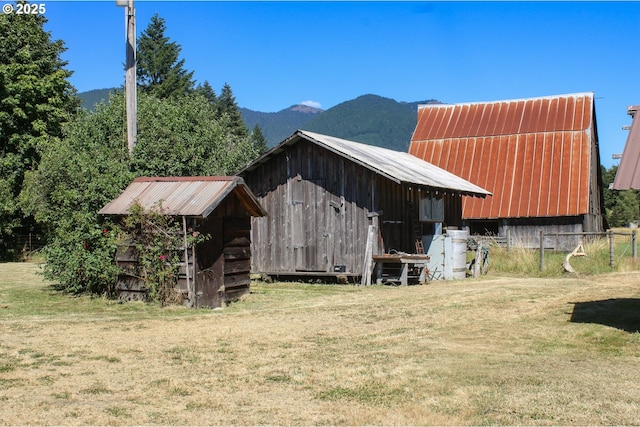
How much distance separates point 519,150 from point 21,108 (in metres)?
27.0

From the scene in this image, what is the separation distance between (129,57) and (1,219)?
61.5ft

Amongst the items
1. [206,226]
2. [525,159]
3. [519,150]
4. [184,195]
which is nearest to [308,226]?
[184,195]

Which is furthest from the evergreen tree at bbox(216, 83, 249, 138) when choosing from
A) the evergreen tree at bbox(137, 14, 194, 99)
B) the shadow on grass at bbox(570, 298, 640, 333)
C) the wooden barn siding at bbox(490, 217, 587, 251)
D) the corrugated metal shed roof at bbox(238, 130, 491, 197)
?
the shadow on grass at bbox(570, 298, 640, 333)

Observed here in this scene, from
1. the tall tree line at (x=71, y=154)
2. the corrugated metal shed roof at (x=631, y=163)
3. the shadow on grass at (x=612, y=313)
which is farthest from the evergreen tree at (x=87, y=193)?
the corrugated metal shed roof at (x=631, y=163)

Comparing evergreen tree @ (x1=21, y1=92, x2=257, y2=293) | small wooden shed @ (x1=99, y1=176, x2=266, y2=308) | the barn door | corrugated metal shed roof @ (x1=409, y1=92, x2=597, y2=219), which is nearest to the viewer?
small wooden shed @ (x1=99, y1=176, x2=266, y2=308)

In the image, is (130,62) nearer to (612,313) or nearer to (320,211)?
(320,211)

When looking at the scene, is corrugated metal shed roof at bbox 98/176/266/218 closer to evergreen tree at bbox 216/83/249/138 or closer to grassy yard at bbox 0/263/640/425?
grassy yard at bbox 0/263/640/425

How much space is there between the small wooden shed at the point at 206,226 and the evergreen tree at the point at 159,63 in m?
49.9

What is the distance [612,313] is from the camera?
14.3 m

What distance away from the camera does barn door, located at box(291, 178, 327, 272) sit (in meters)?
23.9

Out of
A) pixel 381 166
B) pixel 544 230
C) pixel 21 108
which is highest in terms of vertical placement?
pixel 21 108

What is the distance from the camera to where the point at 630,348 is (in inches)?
426

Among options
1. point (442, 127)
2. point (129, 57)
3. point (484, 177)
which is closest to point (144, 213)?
point (129, 57)

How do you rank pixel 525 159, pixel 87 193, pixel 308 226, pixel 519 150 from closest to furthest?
pixel 87 193
pixel 308 226
pixel 525 159
pixel 519 150
